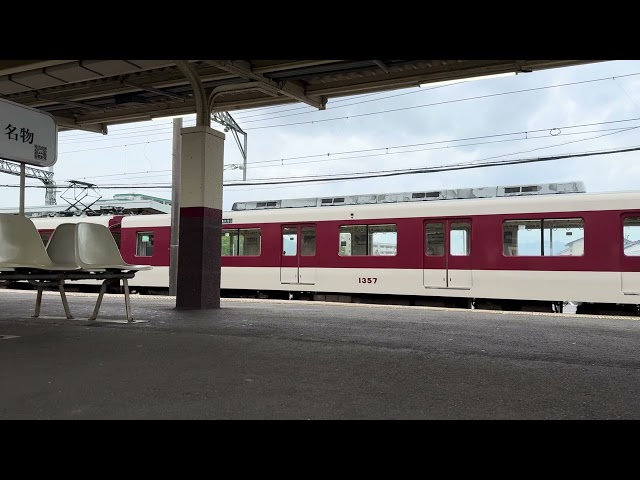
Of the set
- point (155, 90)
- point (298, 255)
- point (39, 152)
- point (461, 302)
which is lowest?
point (461, 302)

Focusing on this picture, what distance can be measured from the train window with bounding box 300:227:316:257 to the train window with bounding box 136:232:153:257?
521cm

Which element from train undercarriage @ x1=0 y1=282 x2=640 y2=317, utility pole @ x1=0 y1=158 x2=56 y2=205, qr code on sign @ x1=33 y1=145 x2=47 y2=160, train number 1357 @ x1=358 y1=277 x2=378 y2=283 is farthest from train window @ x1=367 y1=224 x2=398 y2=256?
utility pole @ x1=0 y1=158 x2=56 y2=205

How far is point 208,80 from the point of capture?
9344 millimetres

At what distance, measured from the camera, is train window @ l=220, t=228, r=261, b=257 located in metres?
14.9

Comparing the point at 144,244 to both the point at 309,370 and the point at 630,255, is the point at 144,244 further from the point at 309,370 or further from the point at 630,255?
the point at 309,370

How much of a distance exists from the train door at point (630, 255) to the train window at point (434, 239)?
372cm

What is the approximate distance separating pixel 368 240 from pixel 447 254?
6.78 feet

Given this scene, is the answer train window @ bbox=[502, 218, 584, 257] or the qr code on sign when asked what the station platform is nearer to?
the qr code on sign

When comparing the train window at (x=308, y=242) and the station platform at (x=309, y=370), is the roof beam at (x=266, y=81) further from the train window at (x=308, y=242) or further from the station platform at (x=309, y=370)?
the train window at (x=308, y=242)

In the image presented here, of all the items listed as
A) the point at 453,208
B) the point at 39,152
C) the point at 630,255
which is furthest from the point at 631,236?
the point at 39,152

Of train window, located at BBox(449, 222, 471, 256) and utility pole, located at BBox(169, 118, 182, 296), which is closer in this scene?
utility pole, located at BBox(169, 118, 182, 296)

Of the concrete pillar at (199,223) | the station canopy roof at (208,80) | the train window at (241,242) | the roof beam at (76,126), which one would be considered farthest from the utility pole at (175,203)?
the train window at (241,242)

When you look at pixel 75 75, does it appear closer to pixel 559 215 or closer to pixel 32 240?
pixel 32 240
